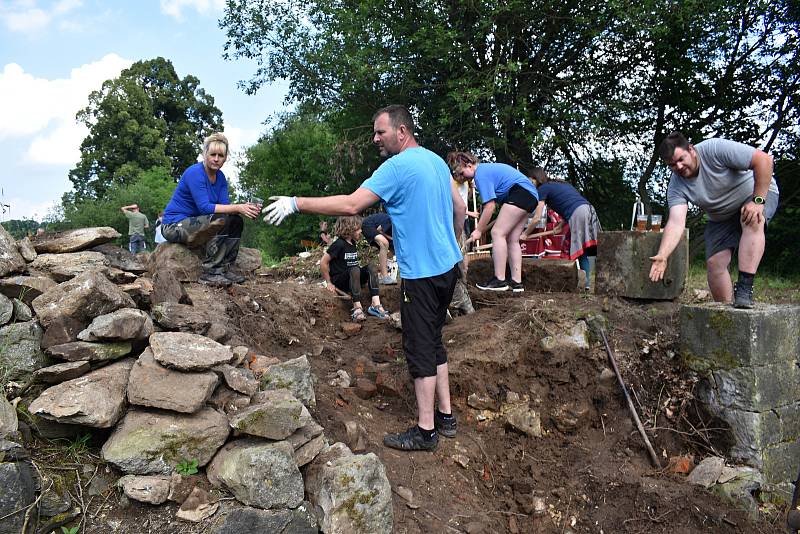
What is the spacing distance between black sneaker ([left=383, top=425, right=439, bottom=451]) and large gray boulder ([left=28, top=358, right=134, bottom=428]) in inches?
62.7

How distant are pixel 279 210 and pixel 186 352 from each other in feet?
A: 3.09

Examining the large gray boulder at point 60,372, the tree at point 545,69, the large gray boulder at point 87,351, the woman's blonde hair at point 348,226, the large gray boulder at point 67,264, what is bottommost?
the large gray boulder at point 60,372

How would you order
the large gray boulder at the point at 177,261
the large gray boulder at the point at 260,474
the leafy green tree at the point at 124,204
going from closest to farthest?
the large gray boulder at the point at 260,474 < the large gray boulder at the point at 177,261 < the leafy green tree at the point at 124,204

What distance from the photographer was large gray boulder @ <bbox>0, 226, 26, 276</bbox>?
10.8ft

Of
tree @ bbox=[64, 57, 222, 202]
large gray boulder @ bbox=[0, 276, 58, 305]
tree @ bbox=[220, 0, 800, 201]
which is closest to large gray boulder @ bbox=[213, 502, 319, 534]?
large gray boulder @ bbox=[0, 276, 58, 305]

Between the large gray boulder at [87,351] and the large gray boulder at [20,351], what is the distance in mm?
90

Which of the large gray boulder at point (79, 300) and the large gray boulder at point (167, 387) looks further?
the large gray boulder at point (79, 300)

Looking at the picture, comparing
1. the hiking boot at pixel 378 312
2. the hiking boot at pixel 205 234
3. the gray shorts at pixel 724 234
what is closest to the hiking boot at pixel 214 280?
the hiking boot at pixel 205 234

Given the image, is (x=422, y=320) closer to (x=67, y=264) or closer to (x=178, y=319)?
(x=178, y=319)

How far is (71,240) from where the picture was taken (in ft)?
13.1

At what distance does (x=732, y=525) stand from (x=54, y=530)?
3798mm

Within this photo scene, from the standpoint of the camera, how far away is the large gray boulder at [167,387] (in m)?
2.80

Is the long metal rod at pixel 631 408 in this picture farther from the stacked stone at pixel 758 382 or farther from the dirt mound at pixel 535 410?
the stacked stone at pixel 758 382

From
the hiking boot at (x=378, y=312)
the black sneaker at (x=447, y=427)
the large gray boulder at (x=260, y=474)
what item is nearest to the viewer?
the large gray boulder at (x=260, y=474)
